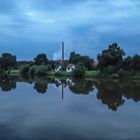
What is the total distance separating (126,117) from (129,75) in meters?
45.5

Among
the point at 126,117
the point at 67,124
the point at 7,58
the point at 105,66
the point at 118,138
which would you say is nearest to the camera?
the point at 118,138

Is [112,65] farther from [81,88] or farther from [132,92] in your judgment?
[132,92]

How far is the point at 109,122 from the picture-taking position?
1619 cm

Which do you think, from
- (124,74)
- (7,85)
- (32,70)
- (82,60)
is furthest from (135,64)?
(7,85)

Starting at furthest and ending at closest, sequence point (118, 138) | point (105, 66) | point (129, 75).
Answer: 1. point (105, 66)
2. point (129, 75)
3. point (118, 138)

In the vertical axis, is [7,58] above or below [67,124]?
above

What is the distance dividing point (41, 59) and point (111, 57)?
99.8 feet

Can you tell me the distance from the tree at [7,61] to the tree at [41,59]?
30.3 ft

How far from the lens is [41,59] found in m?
94.4

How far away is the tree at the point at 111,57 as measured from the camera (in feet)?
220

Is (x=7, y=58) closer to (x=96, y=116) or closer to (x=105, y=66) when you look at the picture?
(x=105, y=66)

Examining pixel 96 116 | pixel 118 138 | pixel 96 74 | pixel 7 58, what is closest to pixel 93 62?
pixel 96 74

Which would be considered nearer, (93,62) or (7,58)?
(93,62)

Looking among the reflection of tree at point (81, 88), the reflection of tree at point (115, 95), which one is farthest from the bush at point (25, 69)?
the reflection of tree at point (115, 95)
